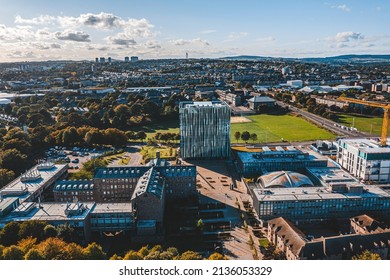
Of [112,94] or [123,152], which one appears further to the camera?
[112,94]

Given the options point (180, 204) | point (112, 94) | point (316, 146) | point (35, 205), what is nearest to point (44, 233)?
point (35, 205)

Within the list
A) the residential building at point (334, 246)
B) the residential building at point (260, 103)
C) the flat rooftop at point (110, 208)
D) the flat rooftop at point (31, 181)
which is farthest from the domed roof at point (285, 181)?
the residential building at point (260, 103)

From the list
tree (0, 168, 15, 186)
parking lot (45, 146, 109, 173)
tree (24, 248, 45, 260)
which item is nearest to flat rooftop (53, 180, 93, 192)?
tree (0, 168, 15, 186)

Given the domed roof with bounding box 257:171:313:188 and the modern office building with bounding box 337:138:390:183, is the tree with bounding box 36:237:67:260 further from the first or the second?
the modern office building with bounding box 337:138:390:183

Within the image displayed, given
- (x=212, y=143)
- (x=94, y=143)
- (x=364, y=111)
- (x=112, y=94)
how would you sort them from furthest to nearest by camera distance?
(x=112, y=94) → (x=364, y=111) → (x=94, y=143) → (x=212, y=143)

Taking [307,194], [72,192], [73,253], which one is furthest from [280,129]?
[73,253]

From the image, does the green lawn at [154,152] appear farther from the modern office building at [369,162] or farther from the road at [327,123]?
the road at [327,123]
